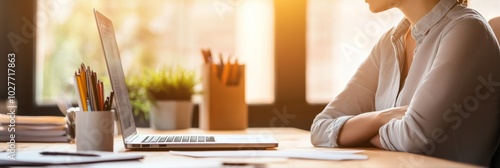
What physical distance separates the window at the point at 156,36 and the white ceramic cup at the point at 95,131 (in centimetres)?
141

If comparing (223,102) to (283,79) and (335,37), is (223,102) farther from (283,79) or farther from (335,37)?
(335,37)

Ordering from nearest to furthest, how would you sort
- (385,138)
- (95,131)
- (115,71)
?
(95,131) < (385,138) < (115,71)

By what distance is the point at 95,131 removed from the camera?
1.24 metres

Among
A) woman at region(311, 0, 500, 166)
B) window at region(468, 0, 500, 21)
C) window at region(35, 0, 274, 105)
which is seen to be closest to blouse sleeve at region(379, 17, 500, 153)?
woman at region(311, 0, 500, 166)

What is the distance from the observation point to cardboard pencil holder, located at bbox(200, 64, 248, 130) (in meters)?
2.23

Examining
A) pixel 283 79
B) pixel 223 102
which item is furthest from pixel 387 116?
pixel 283 79

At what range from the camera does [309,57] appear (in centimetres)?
271

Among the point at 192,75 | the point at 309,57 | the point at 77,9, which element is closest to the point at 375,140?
the point at 192,75

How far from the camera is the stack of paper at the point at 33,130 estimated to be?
1.62m

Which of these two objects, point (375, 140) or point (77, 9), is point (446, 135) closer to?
point (375, 140)

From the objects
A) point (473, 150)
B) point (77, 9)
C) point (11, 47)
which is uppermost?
point (77, 9)

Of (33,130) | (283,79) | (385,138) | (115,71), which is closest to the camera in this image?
(385,138)

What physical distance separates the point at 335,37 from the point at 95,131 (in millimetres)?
1696

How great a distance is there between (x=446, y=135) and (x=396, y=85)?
0.92ft
